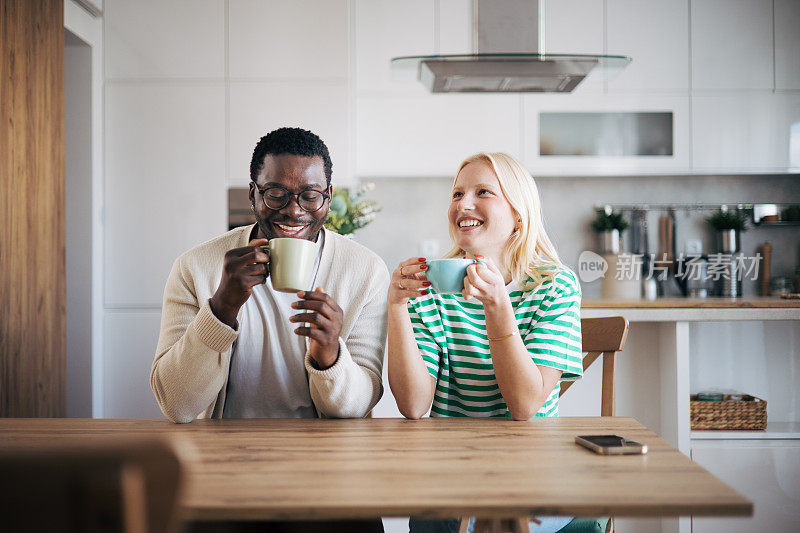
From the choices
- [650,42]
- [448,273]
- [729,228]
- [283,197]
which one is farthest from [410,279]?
[729,228]

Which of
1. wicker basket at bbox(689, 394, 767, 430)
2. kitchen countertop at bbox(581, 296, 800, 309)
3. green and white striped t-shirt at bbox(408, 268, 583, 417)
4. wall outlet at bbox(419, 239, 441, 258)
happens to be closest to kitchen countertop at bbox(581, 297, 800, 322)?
kitchen countertop at bbox(581, 296, 800, 309)

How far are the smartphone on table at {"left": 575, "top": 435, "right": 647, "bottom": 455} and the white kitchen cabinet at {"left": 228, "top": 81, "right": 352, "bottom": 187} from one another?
2.47m

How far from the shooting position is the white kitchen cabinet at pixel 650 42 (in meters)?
3.39

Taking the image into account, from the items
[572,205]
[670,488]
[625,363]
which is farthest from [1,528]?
[572,205]

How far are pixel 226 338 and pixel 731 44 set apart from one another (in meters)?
3.25

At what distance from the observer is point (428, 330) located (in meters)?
1.40

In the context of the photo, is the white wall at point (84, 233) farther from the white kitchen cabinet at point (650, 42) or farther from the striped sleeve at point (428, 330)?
the white kitchen cabinet at point (650, 42)

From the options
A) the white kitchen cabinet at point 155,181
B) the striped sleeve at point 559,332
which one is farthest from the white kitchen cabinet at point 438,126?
the striped sleeve at point 559,332

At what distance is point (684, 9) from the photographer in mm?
3395

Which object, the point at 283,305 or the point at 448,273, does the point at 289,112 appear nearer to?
the point at 283,305

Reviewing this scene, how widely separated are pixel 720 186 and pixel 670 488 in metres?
3.32

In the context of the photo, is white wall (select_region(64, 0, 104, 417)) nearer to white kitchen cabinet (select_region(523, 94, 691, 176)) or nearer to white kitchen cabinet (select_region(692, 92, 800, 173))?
white kitchen cabinet (select_region(523, 94, 691, 176))

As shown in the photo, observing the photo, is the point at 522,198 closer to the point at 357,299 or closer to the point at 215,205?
the point at 357,299

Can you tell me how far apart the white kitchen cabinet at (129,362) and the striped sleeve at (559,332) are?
7.82ft
